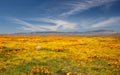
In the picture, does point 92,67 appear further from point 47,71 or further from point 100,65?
point 47,71

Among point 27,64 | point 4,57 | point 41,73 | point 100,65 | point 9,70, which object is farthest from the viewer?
point 4,57

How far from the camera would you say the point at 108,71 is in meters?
21.7

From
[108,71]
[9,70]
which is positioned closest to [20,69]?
[9,70]

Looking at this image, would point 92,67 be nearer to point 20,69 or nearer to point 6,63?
point 20,69

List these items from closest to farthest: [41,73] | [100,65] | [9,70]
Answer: [41,73]
[9,70]
[100,65]

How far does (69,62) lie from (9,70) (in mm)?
7073

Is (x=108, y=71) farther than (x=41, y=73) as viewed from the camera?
Yes

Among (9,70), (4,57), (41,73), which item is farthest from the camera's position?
(4,57)

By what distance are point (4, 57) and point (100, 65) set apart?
11982 mm

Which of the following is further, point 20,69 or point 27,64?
point 27,64

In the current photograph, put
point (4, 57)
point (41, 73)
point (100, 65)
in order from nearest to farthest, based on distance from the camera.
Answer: point (41, 73) → point (100, 65) → point (4, 57)

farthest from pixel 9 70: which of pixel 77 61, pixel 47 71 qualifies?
pixel 77 61

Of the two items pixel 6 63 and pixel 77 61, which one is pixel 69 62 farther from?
pixel 6 63

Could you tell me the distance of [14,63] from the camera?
77.8ft
